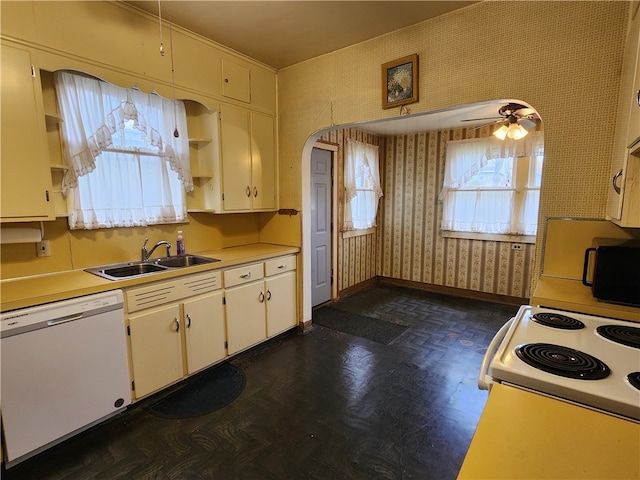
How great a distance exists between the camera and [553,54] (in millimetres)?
1942

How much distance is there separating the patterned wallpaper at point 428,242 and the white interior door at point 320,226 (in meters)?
1.43

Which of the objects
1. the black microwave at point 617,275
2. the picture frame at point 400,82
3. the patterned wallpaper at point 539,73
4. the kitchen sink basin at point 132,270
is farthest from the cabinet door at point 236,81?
the black microwave at point 617,275

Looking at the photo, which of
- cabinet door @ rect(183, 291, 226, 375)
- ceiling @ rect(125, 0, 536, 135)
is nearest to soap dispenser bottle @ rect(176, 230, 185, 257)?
cabinet door @ rect(183, 291, 226, 375)

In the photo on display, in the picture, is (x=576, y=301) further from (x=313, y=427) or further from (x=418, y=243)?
(x=418, y=243)

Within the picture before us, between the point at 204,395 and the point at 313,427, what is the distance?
0.87 meters

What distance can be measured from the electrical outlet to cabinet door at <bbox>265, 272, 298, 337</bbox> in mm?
1623

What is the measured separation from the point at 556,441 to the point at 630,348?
748 millimetres

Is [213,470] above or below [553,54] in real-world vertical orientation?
below

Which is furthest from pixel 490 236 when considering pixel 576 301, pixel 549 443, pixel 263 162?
pixel 549 443

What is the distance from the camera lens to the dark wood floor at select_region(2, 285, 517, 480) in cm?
175

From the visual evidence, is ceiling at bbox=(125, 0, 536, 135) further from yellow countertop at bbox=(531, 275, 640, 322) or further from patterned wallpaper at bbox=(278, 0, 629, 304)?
yellow countertop at bbox=(531, 275, 640, 322)

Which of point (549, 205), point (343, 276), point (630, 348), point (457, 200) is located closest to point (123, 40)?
point (549, 205)

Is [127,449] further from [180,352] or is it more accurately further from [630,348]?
[630,348]

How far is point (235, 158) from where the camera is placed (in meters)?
3.03
